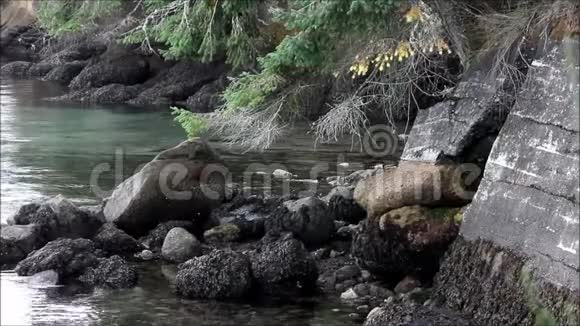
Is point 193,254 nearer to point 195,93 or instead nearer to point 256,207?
point 256,207

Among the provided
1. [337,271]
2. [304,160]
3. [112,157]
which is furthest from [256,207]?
[112,157]

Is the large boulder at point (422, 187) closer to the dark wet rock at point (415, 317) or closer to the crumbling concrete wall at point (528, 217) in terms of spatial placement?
the crumbling concrete wall at point (528, 217)

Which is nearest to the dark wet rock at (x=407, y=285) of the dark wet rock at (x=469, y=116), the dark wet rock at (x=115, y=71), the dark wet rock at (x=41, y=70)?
the dark wet rock at (x=469, y=116)

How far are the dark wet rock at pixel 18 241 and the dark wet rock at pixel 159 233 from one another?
1.37 metres

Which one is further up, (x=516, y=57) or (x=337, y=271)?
(x=516, y=57)

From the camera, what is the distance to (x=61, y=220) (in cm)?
1212

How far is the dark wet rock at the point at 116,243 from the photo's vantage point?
11688mm

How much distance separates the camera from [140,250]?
11.8 meters

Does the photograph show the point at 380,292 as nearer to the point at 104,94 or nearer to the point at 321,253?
the point at 321,253

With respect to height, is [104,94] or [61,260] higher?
[104,94]

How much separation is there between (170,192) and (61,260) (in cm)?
251

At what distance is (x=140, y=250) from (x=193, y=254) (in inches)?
32.3

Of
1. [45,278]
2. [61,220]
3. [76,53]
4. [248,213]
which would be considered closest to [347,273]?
[248,213]

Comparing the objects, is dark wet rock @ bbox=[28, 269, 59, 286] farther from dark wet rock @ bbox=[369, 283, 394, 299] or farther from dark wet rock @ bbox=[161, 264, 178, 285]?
dark wet rock @ bbox=[369, 283, 394, 299]
